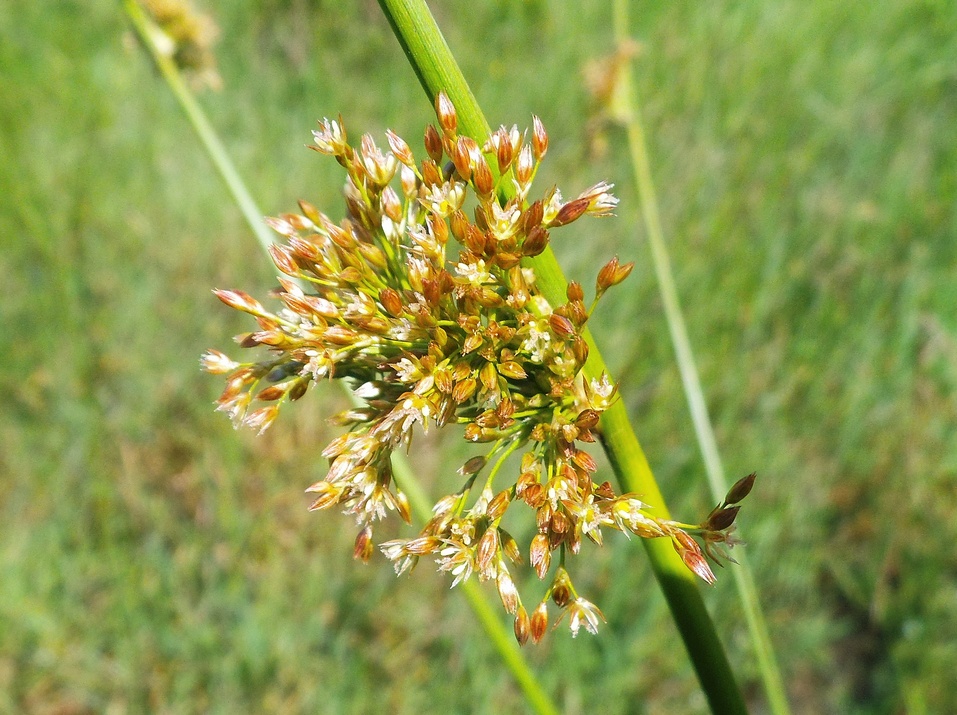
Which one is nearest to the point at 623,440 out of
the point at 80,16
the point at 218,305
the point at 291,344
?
the point at 291,344

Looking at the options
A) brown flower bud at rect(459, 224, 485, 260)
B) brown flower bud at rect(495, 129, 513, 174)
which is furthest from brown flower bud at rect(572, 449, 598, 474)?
brown flower bud at rect(495, 129, 513, 174)

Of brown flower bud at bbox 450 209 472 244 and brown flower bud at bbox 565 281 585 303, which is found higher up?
brown flower bud at bbox 450 209 472 244

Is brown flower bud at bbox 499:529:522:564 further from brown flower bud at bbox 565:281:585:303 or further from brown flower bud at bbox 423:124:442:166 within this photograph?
brown flower bud at bbox 423:124:442:166

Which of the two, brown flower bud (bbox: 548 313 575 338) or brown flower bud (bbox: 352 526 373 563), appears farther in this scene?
brown flower bud (bbox: 352 526 373 563)

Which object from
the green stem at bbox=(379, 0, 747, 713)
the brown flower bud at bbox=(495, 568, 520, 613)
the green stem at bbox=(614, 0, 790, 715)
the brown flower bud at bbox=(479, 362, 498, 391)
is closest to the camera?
the green stem at bbox=(379, 0, 747, 713)

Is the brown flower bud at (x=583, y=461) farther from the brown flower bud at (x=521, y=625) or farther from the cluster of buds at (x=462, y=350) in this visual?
the brown flower bud at (x=521, y=625)

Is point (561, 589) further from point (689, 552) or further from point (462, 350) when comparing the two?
point (462, 350)

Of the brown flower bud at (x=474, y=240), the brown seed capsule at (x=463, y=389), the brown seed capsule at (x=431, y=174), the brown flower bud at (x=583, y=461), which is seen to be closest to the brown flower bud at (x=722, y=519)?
the brown flower bud at (x=583, y=461)
